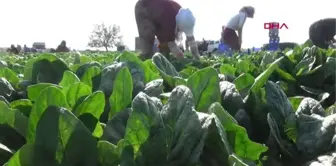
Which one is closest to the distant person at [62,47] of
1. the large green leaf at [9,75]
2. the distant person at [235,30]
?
the distant person at [235,30]

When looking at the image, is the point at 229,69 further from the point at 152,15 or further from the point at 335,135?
the point at 152,15

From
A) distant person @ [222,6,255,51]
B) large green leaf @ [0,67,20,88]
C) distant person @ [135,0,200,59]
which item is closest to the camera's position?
large green leaf @ [0,67,20,88]

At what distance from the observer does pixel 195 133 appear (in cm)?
79

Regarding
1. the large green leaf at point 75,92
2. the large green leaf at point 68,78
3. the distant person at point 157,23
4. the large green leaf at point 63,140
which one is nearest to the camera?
the large green leaf at point 63,140

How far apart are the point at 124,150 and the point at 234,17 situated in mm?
10605

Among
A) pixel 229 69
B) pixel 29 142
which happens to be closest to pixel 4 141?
pixel 29 142

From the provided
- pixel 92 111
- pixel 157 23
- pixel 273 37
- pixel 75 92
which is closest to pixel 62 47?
pixel 273 37

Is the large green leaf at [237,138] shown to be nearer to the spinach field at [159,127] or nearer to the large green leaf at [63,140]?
the spinach field at [159,127]

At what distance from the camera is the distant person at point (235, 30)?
11.1 metres

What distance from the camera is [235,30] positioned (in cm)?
1138

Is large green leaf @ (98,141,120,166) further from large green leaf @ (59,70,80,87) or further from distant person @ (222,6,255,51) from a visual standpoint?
distant person @ (222,6,255,51)

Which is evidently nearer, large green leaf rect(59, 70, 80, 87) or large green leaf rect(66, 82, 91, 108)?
large green leaf rect(66, 82, 91, 108)

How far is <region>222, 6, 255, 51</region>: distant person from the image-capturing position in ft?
36.6

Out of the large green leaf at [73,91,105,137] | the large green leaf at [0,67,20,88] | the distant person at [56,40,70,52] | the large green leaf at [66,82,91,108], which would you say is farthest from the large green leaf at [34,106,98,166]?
the distant person at [56,40,70,52]
